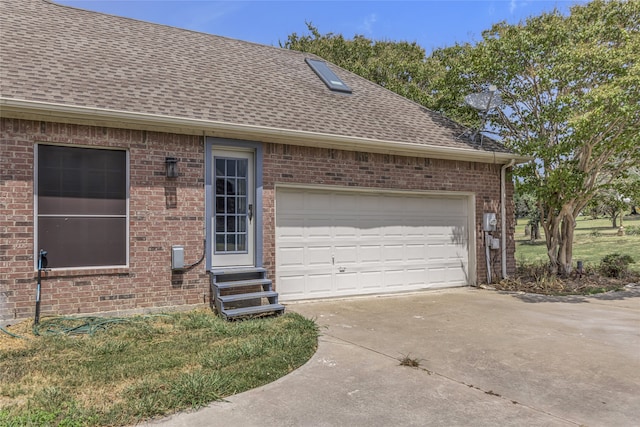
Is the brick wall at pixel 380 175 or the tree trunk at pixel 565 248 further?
the tree trunk at pixel 565 248

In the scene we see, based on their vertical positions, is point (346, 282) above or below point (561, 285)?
above

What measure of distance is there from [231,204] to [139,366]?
12.5 ft

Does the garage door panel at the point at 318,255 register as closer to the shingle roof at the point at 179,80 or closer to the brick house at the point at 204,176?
the brick house at the point at 204,176

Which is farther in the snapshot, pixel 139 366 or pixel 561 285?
pixel 561 285

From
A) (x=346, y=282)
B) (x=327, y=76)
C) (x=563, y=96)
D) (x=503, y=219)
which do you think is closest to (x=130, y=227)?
(x=346, y=282)

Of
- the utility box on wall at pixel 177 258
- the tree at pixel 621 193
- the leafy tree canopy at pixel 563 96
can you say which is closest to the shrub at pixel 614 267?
the tree at pixel 621 193

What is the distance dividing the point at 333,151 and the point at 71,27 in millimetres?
5725

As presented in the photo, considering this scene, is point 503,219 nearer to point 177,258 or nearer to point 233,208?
point 233,208

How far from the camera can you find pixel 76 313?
659 cm

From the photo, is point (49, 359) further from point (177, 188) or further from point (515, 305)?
point (515, 305)

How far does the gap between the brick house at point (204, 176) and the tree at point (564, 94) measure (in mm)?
1007

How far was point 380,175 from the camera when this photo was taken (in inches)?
367

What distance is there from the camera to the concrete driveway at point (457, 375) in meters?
3.54

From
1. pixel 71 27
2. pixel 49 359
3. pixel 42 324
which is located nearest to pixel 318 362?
pixel 49 359
